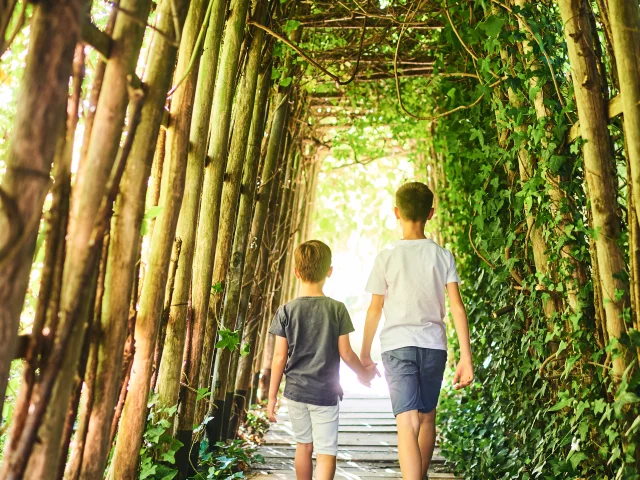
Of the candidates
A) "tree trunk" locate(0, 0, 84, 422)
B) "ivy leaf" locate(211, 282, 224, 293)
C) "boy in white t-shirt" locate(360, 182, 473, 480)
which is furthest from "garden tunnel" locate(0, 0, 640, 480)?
"boy in white t-shirt" locate(360, 182, 473, 480)

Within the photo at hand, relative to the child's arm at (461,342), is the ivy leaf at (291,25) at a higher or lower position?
higher

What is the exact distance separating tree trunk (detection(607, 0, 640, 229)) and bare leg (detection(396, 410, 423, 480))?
148 cm

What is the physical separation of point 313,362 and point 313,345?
0.29ft

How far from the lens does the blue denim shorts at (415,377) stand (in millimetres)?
3148

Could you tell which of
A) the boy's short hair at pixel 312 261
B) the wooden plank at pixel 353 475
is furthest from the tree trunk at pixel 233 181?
the boy's short hair at pixel 312 261

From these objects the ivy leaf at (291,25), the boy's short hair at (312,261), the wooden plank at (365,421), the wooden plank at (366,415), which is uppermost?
the ivy leaf at (291,25)

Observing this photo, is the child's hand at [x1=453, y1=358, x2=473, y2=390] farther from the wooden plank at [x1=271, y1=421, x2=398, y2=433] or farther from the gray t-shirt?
the wooden plank at [x1=271, y1=421, x2=398, y2=433]

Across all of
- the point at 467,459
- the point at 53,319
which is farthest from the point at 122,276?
the point at 467,459

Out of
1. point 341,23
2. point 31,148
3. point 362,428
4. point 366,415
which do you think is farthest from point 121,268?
point 366,415

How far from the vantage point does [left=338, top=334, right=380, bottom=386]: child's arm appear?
3.41 meters

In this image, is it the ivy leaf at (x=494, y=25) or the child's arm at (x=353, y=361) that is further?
the child's arm at (x=353, y=361)

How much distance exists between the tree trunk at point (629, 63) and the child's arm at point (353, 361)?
1698mm

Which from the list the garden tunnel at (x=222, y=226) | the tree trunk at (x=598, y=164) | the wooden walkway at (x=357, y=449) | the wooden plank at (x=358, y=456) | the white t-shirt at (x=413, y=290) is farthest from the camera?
the wooden plank at (x=358, y=456)

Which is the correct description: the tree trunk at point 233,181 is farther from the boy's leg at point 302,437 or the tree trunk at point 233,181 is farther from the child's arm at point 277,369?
the boy's leg at point 302,437
